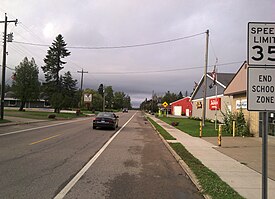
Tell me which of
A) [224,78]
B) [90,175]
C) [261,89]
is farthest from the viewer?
[224,78]

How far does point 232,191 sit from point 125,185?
95.7 inches

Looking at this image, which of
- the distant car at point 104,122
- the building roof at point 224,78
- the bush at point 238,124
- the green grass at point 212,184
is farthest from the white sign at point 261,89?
the building roof at point 224,78

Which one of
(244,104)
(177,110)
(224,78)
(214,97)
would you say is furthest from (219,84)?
(177,110)

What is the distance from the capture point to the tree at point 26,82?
6141 centimetres

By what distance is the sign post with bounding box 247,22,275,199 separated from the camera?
14.0ft

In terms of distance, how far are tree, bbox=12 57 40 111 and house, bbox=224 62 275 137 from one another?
47202 millimetres

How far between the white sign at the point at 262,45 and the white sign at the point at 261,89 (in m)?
0.12

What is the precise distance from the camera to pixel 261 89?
14.0ft

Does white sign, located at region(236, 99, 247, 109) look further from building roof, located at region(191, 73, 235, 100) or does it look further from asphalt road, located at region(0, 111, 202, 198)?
building roof, located at region(191, 73, 235, 100)

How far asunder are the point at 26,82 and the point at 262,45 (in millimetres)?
62697

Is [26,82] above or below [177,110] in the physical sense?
above

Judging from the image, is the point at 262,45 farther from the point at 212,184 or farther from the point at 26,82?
the point at 26,82

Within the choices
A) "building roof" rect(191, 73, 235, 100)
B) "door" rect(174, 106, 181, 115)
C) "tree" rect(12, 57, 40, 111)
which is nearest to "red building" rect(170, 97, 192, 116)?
"door" rect(174, 106, 181, 115)

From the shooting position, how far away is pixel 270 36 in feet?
14.2
